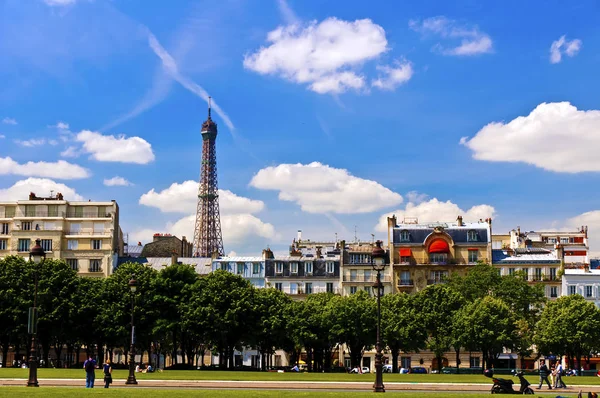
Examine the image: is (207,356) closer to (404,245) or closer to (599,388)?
(404,245)

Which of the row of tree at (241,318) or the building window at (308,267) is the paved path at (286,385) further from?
the building window at (308,267)

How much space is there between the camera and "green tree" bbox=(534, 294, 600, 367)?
104 metres

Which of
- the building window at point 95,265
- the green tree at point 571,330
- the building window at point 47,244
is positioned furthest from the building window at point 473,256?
the building window at point 47,244

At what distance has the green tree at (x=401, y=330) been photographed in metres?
101

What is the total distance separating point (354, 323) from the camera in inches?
3996

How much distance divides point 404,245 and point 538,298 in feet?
80.2

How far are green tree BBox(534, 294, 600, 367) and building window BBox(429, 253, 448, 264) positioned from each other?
88.6 feet

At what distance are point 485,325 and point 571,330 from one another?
10.9 m

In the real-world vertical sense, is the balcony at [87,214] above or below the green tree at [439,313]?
above

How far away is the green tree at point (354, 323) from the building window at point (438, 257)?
101 ft

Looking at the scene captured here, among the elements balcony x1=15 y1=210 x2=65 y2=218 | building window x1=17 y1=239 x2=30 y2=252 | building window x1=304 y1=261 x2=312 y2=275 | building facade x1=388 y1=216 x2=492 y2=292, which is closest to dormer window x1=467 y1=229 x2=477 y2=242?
building facade x1=388 y1=216 x2=492 y2=292

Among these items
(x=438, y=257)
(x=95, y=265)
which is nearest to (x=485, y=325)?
(x=438, y=257)

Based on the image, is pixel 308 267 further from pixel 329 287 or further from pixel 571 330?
pixel 571 330

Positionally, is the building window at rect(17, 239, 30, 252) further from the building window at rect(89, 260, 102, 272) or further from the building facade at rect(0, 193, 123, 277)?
the building window at rect(89, 260, 102, 272)
